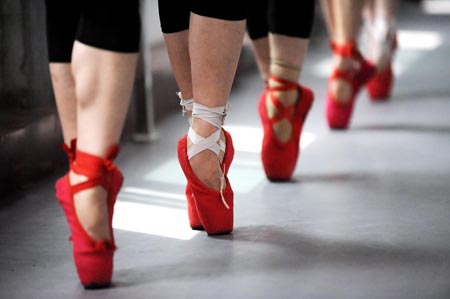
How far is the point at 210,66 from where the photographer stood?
146cm

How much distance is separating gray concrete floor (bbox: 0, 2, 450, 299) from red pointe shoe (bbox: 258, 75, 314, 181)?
4 cm

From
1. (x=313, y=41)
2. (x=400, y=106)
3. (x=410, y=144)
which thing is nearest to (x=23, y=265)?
(x=410, y=144)

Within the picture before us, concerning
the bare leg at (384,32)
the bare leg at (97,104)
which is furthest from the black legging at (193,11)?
the bare leg at (384,32)

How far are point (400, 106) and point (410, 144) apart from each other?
0.45 metres

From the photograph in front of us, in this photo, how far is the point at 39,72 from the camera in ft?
6.37

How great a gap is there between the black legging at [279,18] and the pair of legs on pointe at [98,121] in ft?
2.20

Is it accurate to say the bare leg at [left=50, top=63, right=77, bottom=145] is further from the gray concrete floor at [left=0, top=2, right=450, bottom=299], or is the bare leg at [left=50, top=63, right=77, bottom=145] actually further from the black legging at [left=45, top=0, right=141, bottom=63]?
the gray concrete floor at [left=0, top=2, right=450, bottom=299]

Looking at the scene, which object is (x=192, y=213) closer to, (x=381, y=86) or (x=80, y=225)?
(x=80, y=225)

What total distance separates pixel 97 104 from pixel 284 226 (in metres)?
0.51

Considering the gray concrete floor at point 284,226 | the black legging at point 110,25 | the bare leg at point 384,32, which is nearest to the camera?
the black legging at point 110,25

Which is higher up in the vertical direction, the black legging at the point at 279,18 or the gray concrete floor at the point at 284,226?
the black legging at the point at 279,18

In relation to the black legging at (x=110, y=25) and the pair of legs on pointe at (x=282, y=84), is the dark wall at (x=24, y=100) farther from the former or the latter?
the black legging at (x=110, y=25)

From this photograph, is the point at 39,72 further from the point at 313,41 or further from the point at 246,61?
the point at 313,41

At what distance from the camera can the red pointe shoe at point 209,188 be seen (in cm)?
149
